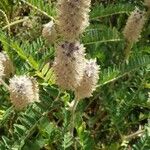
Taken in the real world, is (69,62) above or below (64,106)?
above

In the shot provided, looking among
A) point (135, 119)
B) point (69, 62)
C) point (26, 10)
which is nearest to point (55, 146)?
point (135, 119)

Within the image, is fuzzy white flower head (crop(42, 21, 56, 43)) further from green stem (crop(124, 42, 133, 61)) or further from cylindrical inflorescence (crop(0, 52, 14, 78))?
green stem (crop(124, 42, 133, 61))

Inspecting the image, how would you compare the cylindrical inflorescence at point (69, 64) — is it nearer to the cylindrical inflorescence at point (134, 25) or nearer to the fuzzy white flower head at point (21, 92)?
the fuzzy white flower head at point (21, 92)

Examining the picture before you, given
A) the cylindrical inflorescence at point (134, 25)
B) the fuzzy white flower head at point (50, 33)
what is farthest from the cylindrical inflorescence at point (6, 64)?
the cylindrical inflorescence at point (134, 25)

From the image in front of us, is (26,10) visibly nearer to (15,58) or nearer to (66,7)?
(15,58)

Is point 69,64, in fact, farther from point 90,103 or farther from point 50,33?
point 90,103

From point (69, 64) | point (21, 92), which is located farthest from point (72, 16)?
point (21, 92)
